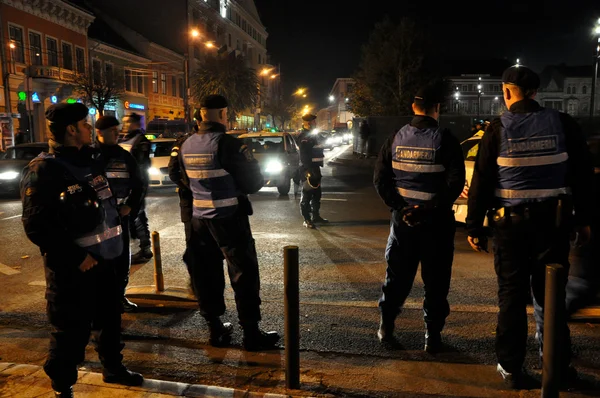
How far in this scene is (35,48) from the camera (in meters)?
26.0

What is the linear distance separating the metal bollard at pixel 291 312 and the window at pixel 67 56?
29.5 metres

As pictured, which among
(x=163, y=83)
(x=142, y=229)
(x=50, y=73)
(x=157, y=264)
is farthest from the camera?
(x=163, y=83)

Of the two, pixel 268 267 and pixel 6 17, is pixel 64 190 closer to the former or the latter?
pixel 268 267

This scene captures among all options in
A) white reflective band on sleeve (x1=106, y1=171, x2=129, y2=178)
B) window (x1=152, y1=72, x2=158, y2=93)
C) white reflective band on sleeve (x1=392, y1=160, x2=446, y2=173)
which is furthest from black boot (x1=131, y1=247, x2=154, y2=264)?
window (x1=152, y1=72, x2=158, y2=93)

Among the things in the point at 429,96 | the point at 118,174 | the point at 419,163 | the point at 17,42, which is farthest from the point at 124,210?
the point at 17,42

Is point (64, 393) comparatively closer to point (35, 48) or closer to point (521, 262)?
point (521, 262)

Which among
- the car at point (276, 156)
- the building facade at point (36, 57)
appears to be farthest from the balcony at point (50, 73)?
the car at point (276, 156)

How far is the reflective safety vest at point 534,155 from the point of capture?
10.4 ft

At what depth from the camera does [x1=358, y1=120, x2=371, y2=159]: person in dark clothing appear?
83.5 feet

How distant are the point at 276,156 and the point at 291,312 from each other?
1034cm

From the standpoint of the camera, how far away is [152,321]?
16.0 ft

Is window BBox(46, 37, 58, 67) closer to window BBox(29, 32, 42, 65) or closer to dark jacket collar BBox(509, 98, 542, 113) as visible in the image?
window BBox(29, 32, 42, 65)

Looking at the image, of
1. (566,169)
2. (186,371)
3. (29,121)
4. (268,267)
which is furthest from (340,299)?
(29,121)

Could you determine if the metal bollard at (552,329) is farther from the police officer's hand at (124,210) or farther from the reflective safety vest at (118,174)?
the reflective safety vest at (118,174)
